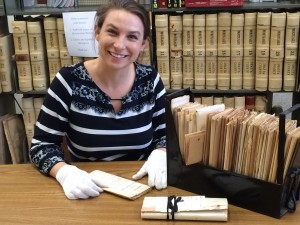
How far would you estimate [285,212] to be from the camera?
3.62 ft

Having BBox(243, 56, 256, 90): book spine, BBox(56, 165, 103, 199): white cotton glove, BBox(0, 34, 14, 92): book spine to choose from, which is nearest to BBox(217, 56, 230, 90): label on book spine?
BBox(243, 56, 256, 90): book spine

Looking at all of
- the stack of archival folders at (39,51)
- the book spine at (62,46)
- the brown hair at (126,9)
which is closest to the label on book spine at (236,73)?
the stack of archival folders at (39,51)

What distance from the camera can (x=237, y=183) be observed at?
1.13 m

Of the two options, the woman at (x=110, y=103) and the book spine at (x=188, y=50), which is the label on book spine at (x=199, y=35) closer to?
the book spine at (x=188, y=50)

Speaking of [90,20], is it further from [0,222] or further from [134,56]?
[0,222]

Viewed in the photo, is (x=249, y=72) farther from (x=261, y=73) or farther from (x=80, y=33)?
(x=80, y=33)

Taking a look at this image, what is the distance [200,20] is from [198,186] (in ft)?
5.00

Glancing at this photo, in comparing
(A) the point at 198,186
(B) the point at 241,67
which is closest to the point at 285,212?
(A) the point at 198,186

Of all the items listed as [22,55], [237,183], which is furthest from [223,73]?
[237,183]

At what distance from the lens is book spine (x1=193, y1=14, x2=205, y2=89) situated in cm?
253

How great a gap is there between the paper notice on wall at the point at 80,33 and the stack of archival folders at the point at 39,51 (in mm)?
55

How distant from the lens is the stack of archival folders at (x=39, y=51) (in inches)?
105

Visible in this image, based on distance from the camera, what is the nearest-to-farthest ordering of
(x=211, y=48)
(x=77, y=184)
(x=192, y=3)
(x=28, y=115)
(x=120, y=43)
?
(x=77, y=184) < (x=120, y=43) < (x=192, y=3) < (x=211, y=48) < (x=28, y=115)

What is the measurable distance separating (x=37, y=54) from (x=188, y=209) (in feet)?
6.25
